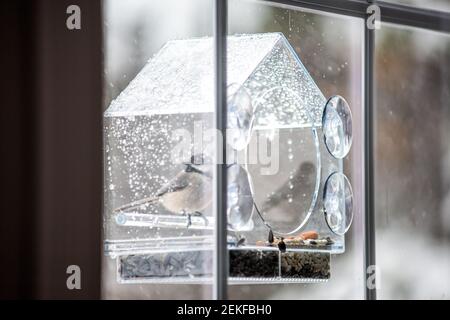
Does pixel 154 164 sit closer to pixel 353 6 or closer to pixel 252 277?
pixel 252 277

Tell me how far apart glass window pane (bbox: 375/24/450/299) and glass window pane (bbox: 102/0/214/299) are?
1.33 metres

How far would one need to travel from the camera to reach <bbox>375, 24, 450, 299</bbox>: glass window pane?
16.0 ft

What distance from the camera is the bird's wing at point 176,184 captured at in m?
3.86

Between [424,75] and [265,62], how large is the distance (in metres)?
1.35

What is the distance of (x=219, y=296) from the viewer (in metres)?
3.96

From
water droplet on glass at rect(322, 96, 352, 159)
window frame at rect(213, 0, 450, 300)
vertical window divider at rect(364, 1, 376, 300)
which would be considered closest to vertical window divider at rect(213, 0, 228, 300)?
window frame at rect(213, 0, 450, 300)

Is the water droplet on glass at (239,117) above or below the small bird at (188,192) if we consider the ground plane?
above

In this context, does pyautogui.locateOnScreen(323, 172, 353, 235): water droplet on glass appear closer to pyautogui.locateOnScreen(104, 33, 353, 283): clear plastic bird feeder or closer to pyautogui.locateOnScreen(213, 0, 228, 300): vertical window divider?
pyautogui.locateOnScreen(104, 33, 353, 283): clear plastic bird feeder

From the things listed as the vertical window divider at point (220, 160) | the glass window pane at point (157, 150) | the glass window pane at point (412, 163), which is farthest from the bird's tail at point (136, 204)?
the glass window pane at point (412, 163)

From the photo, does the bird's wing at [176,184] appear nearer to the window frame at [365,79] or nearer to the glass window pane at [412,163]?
the window frame at [365,79]

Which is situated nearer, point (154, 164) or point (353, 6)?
point (154, 164)

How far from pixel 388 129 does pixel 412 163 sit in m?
0.31

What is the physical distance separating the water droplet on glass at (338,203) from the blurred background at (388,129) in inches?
3.6

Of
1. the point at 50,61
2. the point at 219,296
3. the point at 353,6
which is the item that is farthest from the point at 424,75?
the point at 50,61
